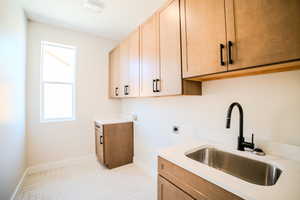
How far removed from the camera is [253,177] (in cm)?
109

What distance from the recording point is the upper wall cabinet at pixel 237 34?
0.78 m

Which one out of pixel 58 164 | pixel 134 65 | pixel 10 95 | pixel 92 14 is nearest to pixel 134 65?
pixel 134 65

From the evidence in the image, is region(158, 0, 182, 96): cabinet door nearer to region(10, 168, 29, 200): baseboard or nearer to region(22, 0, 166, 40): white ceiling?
region(22, 0, 166, 40): white ceiling

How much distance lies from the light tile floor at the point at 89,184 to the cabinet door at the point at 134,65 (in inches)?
54.1

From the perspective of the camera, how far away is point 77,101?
2.90 m

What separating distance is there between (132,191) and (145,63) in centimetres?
181

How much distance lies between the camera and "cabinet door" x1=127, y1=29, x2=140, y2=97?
2098mm

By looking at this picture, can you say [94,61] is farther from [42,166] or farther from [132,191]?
[132,191]

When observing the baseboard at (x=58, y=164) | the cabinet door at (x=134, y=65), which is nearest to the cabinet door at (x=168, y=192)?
the cabinet door at (x=134, y=65)

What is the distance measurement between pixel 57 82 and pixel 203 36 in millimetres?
Result: 2786

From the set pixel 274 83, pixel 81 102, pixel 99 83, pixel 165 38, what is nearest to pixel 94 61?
pixel 99 83

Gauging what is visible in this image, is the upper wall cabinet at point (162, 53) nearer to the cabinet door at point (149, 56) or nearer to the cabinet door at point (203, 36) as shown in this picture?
the cabinet door at point (149, 56)

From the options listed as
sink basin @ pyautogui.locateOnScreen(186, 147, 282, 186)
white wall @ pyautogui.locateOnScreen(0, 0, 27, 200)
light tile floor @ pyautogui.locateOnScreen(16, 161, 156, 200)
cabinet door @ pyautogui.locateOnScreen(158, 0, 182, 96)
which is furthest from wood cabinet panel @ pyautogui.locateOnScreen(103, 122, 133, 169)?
sink basin @ pyautogui.locateOnScreen(186, 147, 282, 186)

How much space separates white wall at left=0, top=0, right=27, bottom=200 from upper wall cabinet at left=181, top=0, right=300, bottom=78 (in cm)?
191
